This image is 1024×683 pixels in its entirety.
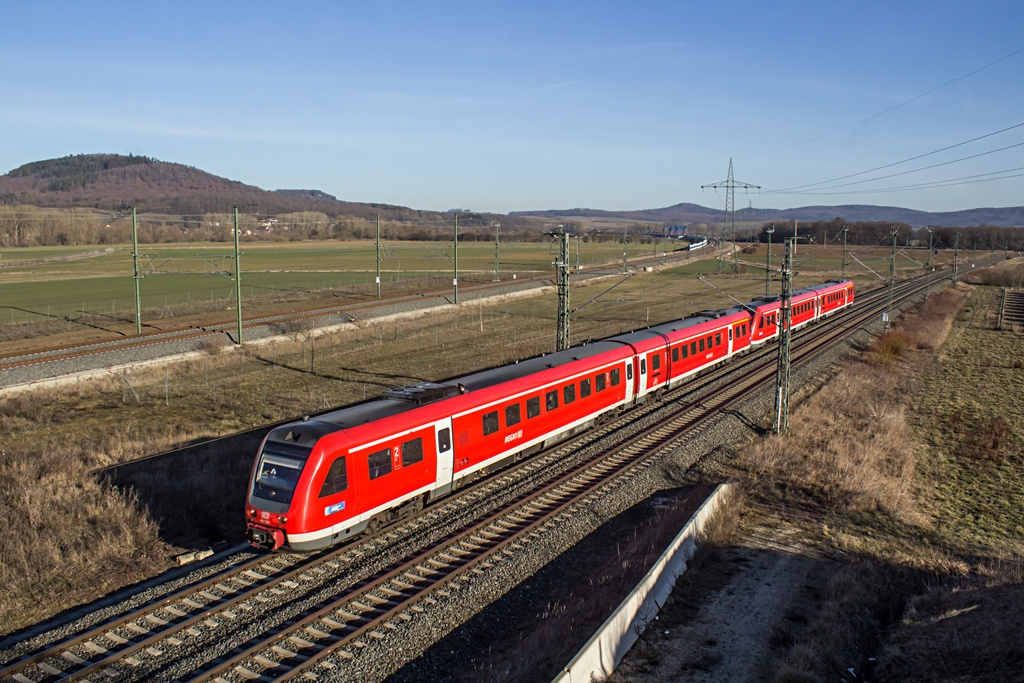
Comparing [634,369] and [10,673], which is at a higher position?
[634,369]

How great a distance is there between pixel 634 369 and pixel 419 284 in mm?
52782

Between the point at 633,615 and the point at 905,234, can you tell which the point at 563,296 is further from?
the point at 905,234

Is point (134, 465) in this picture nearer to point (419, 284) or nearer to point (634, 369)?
point (634, 369)

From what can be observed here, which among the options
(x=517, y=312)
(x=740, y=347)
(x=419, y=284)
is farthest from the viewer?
(x=419, y=284)

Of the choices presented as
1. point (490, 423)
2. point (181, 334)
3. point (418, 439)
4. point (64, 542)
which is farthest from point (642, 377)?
point (181, 334)

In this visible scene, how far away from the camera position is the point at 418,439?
15234mm

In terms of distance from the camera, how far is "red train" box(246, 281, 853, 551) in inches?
521

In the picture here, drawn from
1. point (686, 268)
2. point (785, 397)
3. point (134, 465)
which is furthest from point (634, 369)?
point (686, 268)

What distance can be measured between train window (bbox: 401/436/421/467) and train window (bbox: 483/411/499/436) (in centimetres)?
240

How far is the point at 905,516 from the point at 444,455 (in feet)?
36.9

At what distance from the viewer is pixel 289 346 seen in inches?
1612

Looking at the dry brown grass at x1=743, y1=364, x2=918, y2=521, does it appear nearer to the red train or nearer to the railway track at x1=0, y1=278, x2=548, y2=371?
the red train

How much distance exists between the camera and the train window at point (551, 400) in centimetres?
1973

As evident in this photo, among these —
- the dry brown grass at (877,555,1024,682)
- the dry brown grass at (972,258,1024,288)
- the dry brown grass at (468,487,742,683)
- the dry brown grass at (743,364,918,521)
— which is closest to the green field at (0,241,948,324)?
the dry brown grass at (743,364,918,521)
